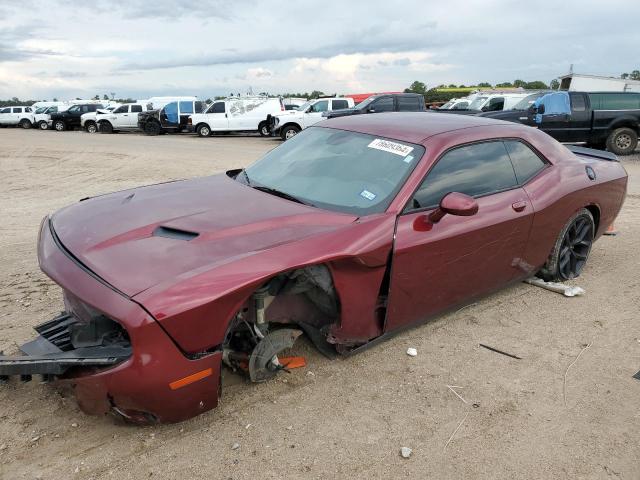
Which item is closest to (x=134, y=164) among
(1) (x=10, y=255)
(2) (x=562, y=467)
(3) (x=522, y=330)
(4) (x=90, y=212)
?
(1) (x=10, y=255)

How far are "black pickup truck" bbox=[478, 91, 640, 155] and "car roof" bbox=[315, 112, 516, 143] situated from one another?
35.6 ft

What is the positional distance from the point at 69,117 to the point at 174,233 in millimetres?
29712

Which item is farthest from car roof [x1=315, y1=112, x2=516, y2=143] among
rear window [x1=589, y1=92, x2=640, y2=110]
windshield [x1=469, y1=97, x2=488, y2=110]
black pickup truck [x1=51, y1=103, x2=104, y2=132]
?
black pickup truck [x1=51, y1=103, x2=104, y2=132]

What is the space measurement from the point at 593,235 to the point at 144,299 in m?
4.22

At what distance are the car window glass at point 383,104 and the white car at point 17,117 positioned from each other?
77.7 feet

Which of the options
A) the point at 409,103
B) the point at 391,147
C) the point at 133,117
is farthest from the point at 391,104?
the point at 133,117

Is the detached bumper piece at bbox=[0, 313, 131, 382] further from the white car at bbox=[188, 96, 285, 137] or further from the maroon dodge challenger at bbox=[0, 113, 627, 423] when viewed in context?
the white car at bbox=[188, 96, 285, 137]

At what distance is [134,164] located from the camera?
42.8 ft

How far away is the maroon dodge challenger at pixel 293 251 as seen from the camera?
239cm

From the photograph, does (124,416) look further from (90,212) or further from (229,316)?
(90,212)

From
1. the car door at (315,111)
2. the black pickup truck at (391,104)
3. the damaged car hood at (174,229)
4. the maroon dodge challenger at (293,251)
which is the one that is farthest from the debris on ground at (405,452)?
the car door at (315,111)

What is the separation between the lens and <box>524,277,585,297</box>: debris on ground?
451 centimetres

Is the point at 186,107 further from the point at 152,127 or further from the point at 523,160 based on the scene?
the point at 523,160

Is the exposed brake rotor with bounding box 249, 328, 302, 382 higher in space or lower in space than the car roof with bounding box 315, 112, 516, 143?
lower
